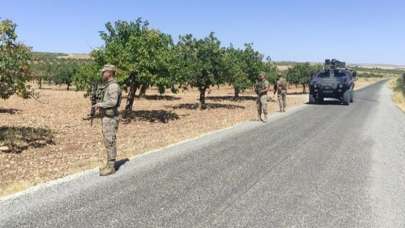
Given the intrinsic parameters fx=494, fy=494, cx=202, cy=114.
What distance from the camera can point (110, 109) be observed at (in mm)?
9297

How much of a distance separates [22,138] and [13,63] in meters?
3.08

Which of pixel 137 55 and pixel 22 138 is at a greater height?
pixel 137 55

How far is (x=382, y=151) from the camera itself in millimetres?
12586

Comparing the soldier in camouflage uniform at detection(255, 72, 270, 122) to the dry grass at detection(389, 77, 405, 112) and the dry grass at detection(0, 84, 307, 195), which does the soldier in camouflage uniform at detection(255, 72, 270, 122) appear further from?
the dry grass at detection(389, 77, 405, 112)

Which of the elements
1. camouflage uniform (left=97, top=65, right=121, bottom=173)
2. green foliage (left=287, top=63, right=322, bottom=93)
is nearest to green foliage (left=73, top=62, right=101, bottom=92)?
camouflage uniform (left=97, top=65, right=121, bottom=173)

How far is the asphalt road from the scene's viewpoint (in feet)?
21.3

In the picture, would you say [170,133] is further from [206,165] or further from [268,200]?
[268,200]

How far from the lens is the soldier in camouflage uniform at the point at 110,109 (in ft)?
30.1

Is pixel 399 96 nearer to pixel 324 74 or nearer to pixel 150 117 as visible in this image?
pixel 324 74

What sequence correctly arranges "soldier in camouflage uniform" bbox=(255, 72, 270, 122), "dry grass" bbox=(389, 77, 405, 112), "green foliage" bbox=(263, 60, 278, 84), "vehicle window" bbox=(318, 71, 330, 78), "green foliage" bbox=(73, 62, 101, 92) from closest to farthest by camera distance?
"soldier in camouflage uniform" bbox=(255, 72, 270, 122) → "green foliage" bbox=(73, 62, 101, 92) → "vehicle window" bbox=(318, 71, 330, 78) → "dry grass" bbox=(389, 77, 405, 112) → "green foliage" bbox=(263, 60, 278, 84)

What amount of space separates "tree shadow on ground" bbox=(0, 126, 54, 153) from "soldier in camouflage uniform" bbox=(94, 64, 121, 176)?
4.33 m

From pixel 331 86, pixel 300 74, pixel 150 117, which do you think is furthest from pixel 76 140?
pixel 300 74

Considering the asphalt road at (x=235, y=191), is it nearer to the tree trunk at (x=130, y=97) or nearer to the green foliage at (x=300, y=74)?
the tree trunk at (x=130, y=97)

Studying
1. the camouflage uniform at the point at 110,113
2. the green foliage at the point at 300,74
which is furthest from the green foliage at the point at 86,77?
the green foliage at the point at 300,74
